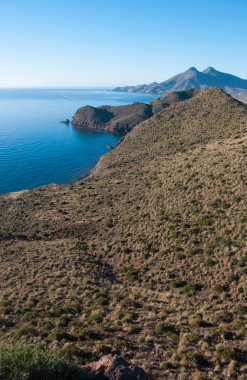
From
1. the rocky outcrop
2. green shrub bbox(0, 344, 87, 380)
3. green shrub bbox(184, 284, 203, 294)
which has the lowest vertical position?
green shrub bbox(184, 284, 203, 294)

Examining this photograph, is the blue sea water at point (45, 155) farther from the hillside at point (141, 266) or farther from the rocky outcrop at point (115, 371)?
the rocky outcrop at point (115, 371)

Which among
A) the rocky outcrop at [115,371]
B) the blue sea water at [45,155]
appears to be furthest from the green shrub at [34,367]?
the blue sea water at [45,155]

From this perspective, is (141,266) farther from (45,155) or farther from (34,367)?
(45,155)

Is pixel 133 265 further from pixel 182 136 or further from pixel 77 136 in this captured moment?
pixel 77 136

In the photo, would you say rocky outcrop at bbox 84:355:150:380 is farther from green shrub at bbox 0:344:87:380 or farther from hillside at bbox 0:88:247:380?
hillside at bbox 0:88:247:380

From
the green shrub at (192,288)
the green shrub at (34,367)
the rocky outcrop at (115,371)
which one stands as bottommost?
the green shrub at (192,288)

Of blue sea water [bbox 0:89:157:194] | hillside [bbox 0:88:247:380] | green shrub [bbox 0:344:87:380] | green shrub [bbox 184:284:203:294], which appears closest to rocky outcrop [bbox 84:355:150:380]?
green shrub [bbox 0:344:87:380]
